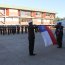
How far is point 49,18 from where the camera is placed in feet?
323

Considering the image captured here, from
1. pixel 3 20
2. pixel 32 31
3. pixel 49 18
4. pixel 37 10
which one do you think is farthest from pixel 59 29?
pixel 49 18

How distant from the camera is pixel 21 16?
82375 mm

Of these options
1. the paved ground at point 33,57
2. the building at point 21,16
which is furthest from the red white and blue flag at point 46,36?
the building at point 21,16

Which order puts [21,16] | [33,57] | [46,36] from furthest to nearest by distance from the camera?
[21,16], [46,36], [33,57]

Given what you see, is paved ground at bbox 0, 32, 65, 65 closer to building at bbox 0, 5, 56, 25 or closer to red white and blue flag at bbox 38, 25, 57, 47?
red white and blue flag at bbox 38, 25, 57, 47

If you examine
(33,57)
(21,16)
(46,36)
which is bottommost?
(33,57)

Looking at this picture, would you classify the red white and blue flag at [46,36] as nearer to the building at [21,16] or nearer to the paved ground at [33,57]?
the paved ground at [33,57]

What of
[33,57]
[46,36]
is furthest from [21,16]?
[33,57]

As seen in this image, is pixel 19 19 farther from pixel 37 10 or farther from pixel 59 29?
pixel 59 29

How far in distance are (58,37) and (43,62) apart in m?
5.73

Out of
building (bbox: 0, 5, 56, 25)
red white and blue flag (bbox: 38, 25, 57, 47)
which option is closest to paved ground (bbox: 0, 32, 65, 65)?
red white and blue flag (bbox: 38, 25, 57, 47)

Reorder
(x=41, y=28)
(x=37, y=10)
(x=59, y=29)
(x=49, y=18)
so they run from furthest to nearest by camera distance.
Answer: (x=49, y=18) < (x=37, y=10) < (x=59, y=29) < (x=41, y=28)

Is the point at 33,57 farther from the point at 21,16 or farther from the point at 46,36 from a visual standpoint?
the point at 21,16

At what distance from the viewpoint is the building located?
7494 cm
